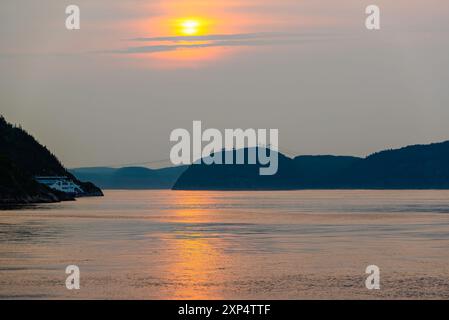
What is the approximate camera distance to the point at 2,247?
80.6 m

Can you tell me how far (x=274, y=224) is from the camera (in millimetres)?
128500

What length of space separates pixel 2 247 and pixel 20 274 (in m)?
21.0

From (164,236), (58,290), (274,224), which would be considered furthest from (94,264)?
(274,224)

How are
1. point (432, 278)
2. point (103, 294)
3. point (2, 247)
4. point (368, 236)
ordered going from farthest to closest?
point (368, 236), point (2, 247), point (432, 278), point (103, 294)

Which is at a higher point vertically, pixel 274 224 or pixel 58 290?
pixel 274 224
